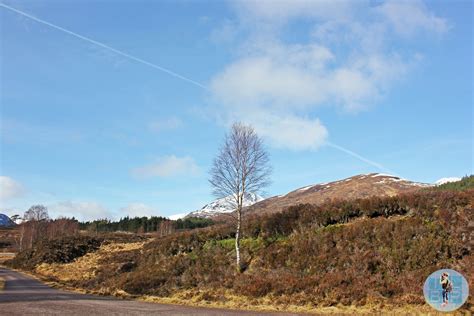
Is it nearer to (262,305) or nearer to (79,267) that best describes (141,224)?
(79,267)

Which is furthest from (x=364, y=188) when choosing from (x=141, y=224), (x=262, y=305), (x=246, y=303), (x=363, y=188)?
(x=262, y=305)

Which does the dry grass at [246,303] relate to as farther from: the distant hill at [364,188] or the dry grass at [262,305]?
the distant hill at [364,188]

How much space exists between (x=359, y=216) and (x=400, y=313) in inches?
494

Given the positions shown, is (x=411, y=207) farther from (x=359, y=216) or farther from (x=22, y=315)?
(x=22, y=315)

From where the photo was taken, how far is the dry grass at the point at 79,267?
38263 millimetres

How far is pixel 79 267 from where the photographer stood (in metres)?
43.3

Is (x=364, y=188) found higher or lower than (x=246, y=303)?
higher

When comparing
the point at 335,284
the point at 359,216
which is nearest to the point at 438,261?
the point at 335,284

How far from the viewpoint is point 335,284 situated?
65.2 ft
